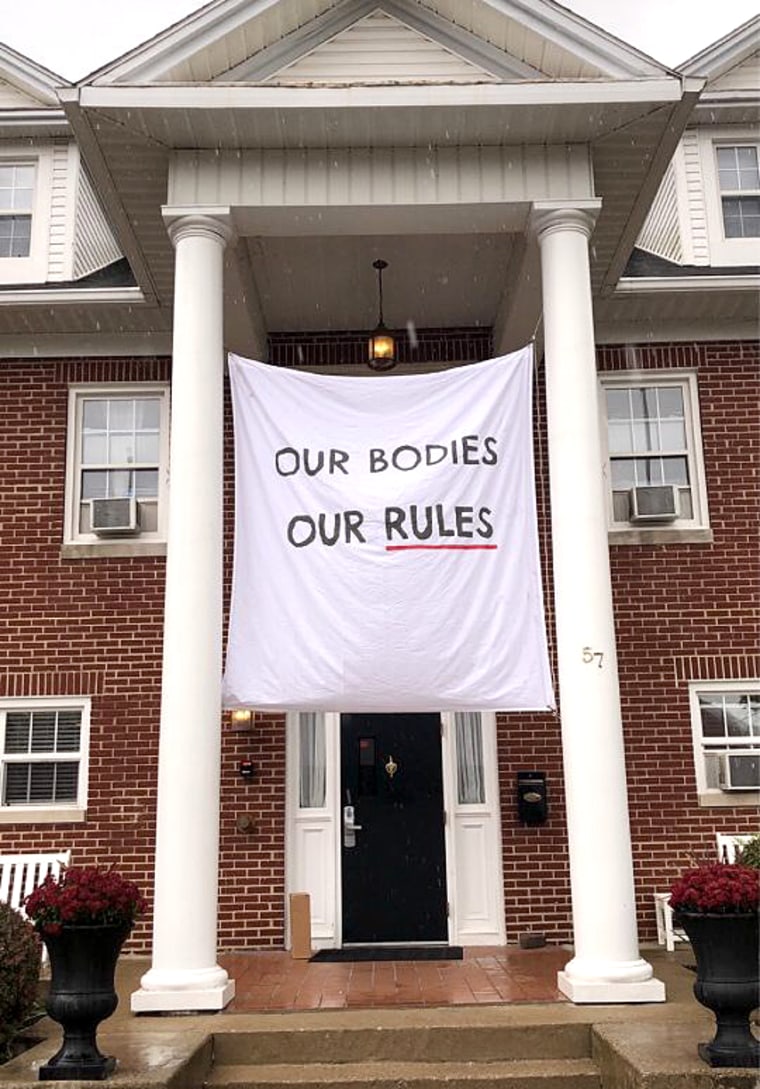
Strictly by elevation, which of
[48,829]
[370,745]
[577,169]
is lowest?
[48,829]

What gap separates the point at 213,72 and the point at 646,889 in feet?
24.4

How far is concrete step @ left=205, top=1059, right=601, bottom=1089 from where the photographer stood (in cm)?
574

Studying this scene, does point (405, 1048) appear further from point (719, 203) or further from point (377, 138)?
point (719, 203)

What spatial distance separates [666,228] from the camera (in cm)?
1088

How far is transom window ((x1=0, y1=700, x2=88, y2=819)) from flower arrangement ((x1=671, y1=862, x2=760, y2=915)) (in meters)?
5.81

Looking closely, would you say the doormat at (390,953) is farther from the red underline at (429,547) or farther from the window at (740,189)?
the window at (740,189)

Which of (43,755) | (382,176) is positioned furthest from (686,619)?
(43,755)

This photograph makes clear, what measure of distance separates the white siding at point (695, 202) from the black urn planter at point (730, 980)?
7.13m

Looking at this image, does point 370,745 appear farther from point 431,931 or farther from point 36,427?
point 36,427

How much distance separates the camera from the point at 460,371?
724 cm

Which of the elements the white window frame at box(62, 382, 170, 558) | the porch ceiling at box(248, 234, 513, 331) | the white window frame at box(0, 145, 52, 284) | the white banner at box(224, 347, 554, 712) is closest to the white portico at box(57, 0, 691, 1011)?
the white banner at box(224, 347, 554, 712)

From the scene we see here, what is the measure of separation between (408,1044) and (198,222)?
5.45 metres

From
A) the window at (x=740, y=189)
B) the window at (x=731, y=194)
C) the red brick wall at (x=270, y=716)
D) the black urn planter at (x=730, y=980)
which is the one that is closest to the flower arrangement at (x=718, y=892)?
the black urn planter at (x=730, y=980)

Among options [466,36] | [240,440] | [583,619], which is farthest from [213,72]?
[583,619]
